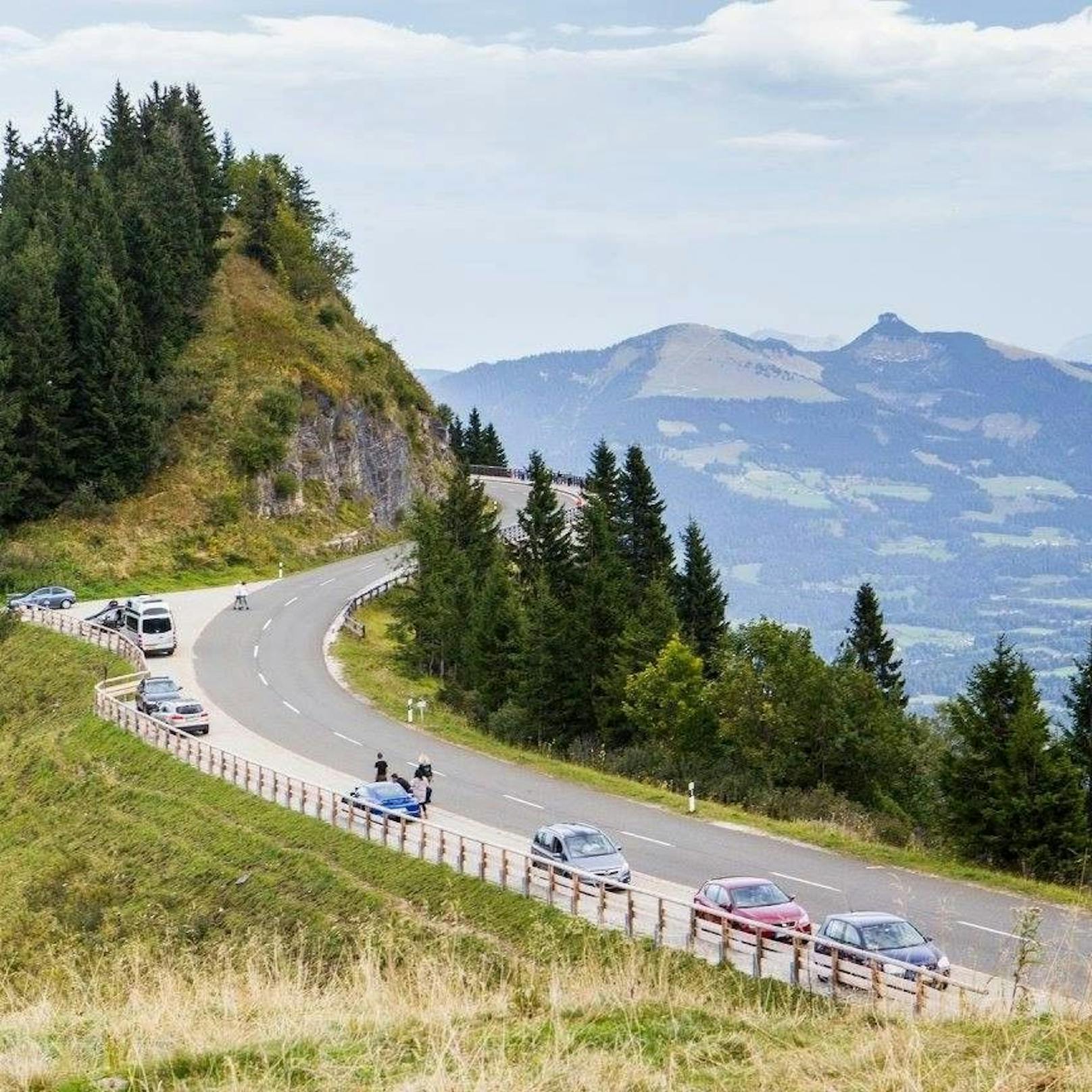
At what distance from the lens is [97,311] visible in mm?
71000

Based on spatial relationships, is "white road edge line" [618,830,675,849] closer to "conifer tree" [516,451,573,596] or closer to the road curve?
the road curve

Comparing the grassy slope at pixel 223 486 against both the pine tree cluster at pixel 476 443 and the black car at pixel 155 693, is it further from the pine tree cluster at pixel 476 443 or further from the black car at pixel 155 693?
the pine tree cluster at pixel 476 443

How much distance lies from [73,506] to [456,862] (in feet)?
150

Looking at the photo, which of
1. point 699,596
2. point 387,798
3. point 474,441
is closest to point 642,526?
→ point 699,596

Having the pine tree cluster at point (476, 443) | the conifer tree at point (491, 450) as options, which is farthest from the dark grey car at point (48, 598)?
the conifer tree at point (491, 450)

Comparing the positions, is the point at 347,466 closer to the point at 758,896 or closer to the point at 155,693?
the point at 155,693

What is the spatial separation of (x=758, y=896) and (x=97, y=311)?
5722cm

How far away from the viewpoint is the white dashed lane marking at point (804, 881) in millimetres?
27578

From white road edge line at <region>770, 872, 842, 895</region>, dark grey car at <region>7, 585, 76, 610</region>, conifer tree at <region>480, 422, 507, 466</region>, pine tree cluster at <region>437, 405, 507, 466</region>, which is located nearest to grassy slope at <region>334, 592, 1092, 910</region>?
white road edge line at <region>770, 872, 842, 895</region>

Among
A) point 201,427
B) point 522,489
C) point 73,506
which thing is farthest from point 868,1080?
point 522,489

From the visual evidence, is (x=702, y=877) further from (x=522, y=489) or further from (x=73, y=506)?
(x=522, y=489)

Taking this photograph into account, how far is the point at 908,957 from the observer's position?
2016cm

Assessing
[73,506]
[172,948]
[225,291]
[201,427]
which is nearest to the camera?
[172,948]

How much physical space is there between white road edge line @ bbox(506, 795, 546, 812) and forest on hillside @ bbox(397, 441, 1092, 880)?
261 inches
